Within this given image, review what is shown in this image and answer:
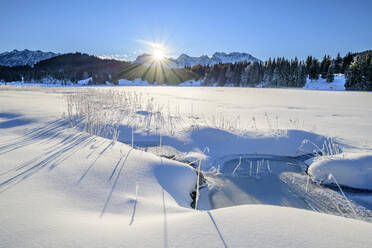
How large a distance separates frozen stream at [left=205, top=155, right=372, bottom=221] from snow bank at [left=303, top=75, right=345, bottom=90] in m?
49.8

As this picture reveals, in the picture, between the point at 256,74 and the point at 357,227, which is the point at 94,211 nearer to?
the point at 357,227

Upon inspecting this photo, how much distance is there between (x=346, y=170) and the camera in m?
3.61

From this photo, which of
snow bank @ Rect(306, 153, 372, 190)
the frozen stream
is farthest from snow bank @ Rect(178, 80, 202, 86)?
snow bank @ Rect(306, 153, 372, 190)

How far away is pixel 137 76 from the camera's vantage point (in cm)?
9012

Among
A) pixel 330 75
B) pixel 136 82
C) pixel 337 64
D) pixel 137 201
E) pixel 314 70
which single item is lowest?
pixel 137 201

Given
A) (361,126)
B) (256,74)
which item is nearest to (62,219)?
(361,126)

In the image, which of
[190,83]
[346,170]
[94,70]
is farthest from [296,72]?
[94,70]

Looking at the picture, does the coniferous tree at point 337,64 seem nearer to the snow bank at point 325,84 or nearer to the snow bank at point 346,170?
the snow bank at point 325,84

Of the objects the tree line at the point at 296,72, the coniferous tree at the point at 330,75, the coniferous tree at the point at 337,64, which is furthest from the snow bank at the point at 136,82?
the coniferous tree at the point at 337,64

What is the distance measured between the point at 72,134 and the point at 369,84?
52184 millimetres

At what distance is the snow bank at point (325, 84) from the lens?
4306cm

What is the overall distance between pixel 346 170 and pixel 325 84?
54885 mm

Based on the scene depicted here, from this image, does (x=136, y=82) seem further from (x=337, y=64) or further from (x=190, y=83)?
(x=337, y=64)

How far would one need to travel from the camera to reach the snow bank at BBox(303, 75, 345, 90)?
4306cm
